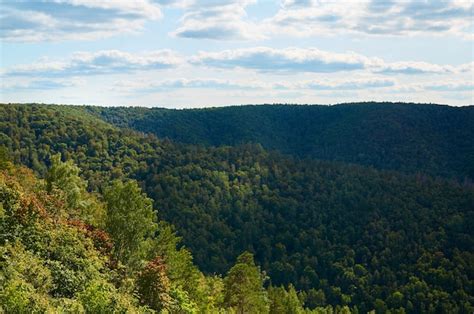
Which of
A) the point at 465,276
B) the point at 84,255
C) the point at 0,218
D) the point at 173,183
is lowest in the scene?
the point at 465,276

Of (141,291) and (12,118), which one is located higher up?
(12,118)

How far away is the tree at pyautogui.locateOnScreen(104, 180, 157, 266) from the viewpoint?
65.0 m

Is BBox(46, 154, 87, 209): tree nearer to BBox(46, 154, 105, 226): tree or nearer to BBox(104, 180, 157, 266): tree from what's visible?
BBox(46, 154, 105, 226): tree

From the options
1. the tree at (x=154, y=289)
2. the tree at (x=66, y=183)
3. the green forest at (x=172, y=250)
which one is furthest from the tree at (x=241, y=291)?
the tree at (x=154, y=289)

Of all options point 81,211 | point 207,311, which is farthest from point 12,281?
point 81,211

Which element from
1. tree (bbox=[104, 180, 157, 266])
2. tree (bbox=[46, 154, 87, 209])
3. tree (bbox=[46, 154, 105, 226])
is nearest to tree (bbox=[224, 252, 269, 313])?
tree (bbox=[104, 180, 157, 266])

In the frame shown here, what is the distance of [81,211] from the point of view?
72750 millimetres

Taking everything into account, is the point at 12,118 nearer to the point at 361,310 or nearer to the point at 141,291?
the point at 361,310

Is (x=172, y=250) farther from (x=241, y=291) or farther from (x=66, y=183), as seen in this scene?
(x=66, y=183)

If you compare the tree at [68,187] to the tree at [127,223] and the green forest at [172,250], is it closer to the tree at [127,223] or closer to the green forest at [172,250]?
the green forest at [172,250]

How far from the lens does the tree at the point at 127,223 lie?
213ft

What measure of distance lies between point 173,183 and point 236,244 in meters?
29.1

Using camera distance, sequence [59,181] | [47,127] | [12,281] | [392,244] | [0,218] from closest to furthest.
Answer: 1. [12,281]
2. [0,218]
3. [59,181]
4. [392,244]
5. [47,127]

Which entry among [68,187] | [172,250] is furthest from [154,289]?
[68,187]
